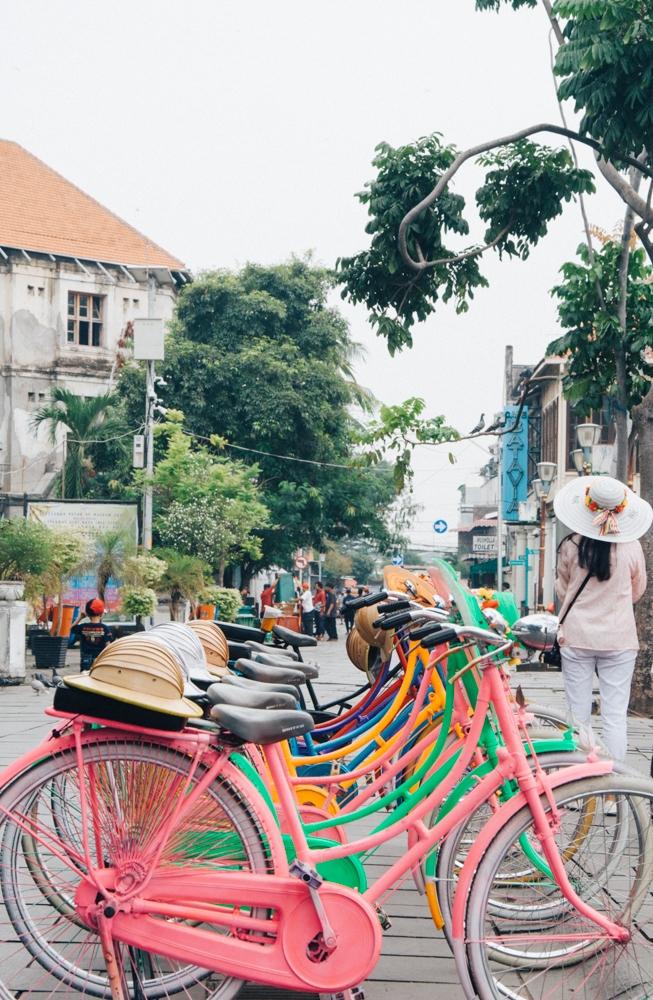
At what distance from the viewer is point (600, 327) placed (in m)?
12.6

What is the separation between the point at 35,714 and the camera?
441 inches

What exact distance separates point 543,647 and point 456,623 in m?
0.30

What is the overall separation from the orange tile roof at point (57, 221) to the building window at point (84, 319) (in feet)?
4.80

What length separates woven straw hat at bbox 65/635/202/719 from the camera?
3.31m

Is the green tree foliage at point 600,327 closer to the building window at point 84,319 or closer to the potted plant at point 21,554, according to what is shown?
the potted plant at point 21,554

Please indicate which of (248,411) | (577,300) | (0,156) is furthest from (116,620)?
(0,156)

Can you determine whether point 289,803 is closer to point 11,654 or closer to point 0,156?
point 11,654

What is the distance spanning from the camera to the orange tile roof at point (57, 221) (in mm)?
44281

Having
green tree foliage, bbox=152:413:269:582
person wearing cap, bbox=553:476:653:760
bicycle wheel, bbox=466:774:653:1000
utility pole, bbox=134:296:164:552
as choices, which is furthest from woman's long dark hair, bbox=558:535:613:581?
utility pole, bbox=134:296:164:552

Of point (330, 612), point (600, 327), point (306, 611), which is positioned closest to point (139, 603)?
point (306, 611)

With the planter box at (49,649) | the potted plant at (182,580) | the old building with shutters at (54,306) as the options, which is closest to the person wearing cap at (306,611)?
the potted plant at (182,580)

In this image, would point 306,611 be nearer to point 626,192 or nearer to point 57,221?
point 626,192

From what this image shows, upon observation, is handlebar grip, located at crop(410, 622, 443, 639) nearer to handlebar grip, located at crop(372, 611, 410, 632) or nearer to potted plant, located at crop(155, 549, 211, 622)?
handlebar grip, located at crop(372, 611, 410, 632)

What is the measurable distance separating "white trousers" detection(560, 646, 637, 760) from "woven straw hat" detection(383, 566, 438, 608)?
1077 mm
